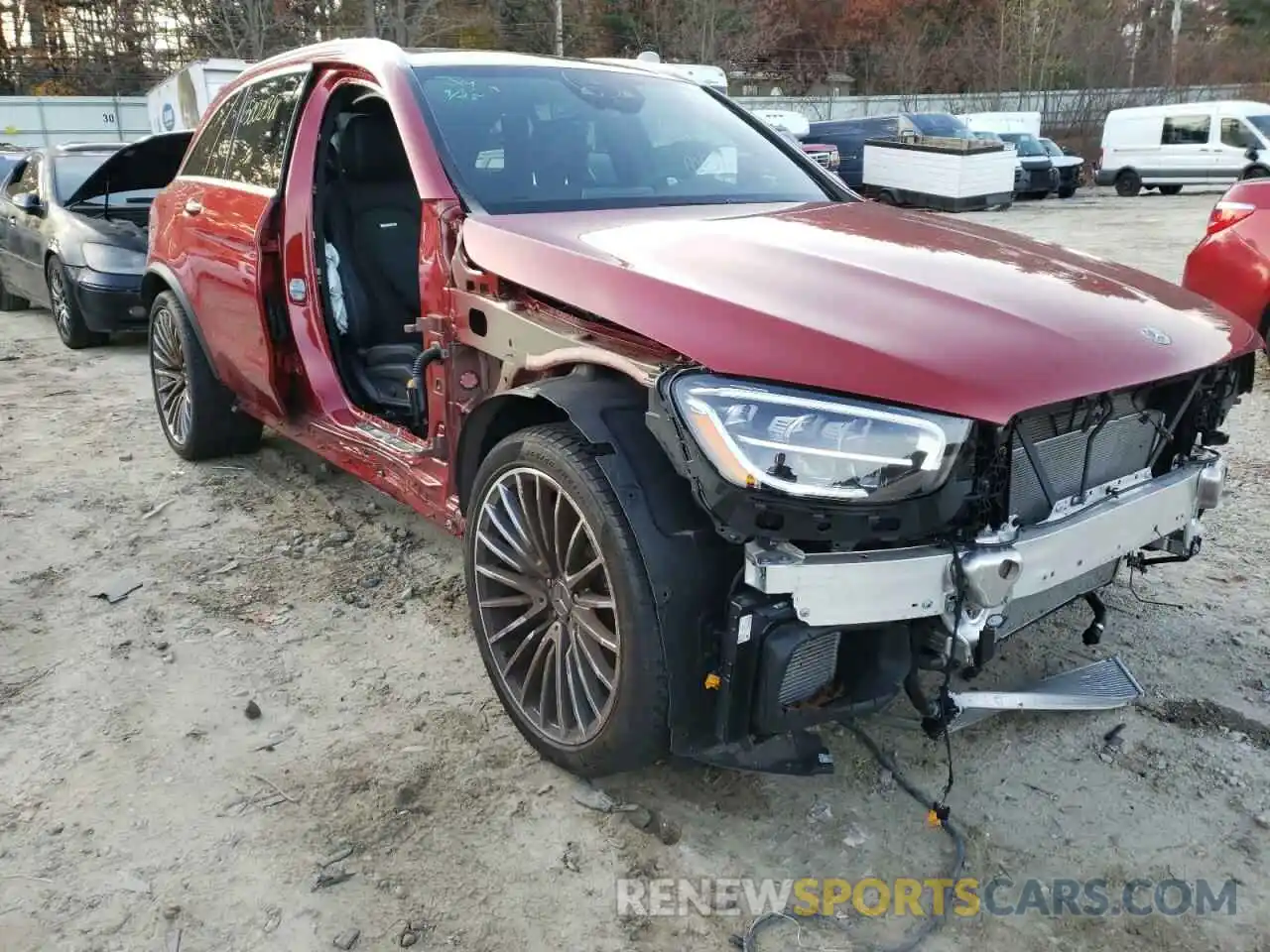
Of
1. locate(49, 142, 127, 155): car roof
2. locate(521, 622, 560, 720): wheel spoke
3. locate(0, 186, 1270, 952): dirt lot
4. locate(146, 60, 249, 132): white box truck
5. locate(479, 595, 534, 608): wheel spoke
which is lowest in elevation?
locate(0, 186, 1270, 952): dirt lot

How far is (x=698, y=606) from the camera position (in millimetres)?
2207

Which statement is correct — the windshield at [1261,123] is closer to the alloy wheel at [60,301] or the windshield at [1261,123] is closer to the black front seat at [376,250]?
the alloy wheel at [60,301]


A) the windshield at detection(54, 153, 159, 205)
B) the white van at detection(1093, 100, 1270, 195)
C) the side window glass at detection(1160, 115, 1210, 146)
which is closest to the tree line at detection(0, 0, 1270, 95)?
the white van at detection(1093, 100, 1270, 195)

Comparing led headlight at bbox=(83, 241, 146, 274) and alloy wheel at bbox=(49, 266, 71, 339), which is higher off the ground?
led headlight at bbox=(83, 241, 146, 274)

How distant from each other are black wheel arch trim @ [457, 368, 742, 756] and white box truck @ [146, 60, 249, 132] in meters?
14.1

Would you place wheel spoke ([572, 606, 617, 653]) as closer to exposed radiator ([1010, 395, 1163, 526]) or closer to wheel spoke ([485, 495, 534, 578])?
wheel spoke ([485, 495, 534, 578])

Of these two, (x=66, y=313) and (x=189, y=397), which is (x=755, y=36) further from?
(x=189, y=397)

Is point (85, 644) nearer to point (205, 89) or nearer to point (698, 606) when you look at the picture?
point (698, 606)

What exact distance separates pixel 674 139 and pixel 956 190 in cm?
1680

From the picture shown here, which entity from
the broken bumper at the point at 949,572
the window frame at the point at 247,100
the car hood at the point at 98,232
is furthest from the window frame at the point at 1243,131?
the broken bumper at the point at 949,572

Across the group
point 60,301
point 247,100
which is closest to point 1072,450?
point 247,100

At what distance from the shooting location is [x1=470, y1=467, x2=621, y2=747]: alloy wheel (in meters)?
2.43

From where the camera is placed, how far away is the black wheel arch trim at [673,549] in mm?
2197

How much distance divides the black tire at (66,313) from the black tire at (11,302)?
6.75 ft
